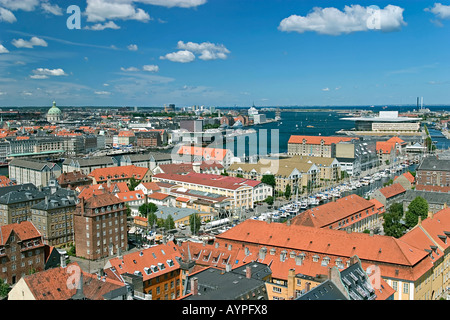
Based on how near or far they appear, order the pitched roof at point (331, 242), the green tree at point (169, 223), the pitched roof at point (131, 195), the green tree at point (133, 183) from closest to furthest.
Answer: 1. the pitched roof at point (331, 242)
2. the green tree at point (169, 223)
3. the pitched roof at point (131, 195)
4. the green tree at point (133, 183)

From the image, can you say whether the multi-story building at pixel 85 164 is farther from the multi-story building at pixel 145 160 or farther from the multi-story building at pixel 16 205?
the multi-story building at pixel 16 205

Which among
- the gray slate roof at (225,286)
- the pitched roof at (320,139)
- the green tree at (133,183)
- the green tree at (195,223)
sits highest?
the pitched roof at (320,139)

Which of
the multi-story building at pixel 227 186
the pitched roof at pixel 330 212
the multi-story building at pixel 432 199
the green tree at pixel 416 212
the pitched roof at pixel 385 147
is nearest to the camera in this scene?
the pitched roof at pixel 330 212

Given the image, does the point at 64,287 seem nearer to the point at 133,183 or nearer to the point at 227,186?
the point at 227,186

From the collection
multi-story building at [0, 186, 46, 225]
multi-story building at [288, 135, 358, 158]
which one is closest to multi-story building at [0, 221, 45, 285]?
multi-story building at [0, 186, 46, 225]

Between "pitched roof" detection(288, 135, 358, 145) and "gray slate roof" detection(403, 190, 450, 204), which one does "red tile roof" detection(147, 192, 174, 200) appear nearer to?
"gray slate roof" detection(403, 190, 450, 204)

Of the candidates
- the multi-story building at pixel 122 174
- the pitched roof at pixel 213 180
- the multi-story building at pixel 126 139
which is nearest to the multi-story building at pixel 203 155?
the multi-story building at pixel 122 174
